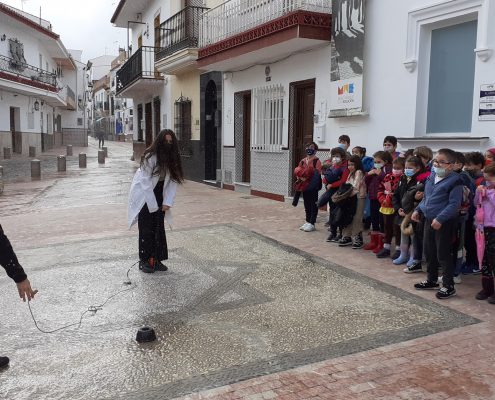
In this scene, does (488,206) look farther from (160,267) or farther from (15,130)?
(15,130)

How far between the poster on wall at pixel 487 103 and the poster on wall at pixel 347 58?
2346 mm

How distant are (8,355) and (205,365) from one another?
148 centimetres

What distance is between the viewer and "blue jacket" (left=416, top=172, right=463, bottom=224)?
15.3 ft

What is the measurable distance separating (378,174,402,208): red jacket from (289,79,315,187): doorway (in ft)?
14.4

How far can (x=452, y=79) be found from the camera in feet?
23.6

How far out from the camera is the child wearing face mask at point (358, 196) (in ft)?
22.2

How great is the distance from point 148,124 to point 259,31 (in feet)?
47.7

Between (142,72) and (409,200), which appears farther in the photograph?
(142,72)

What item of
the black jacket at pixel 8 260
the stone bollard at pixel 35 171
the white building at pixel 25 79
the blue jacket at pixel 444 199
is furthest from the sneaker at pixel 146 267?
the white building at pixel 25 79

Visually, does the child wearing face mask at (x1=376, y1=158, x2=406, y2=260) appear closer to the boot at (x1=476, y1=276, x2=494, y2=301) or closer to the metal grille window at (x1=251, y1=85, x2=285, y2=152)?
the boot at (x1=476, y1=276, x2=494, y2=301)

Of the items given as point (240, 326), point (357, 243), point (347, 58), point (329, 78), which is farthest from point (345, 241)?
point (329, 78)

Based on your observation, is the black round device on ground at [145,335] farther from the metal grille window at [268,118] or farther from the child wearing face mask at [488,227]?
the metal grille window at [268,118]

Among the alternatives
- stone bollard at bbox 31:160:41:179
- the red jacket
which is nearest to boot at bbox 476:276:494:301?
the red jacket

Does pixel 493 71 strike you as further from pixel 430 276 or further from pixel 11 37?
pixel 11 37
